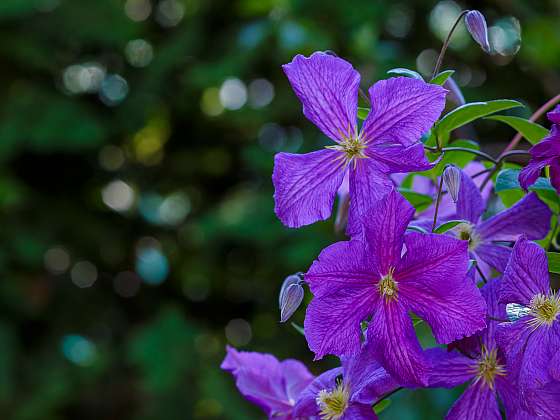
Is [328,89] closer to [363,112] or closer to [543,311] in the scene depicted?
[363,112]

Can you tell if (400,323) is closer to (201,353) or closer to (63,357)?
(201,353)

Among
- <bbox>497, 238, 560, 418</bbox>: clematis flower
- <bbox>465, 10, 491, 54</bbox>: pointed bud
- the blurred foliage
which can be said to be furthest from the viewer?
the blurred foliage

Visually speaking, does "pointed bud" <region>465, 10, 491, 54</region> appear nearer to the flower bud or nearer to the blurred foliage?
the flower bud

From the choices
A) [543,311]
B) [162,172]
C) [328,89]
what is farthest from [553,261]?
[162,172]

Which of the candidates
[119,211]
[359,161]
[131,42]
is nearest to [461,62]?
[131,42]

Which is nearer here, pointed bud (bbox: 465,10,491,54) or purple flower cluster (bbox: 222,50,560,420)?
purple flower cluster (bbox: 222,50,560,420)

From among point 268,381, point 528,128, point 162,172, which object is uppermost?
point 528,128

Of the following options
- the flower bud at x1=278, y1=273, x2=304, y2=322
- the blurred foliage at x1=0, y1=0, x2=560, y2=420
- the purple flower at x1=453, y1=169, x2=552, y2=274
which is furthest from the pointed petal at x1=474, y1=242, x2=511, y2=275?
the blurred foliage at x1=0, y1=0, x2=560, y2=420
